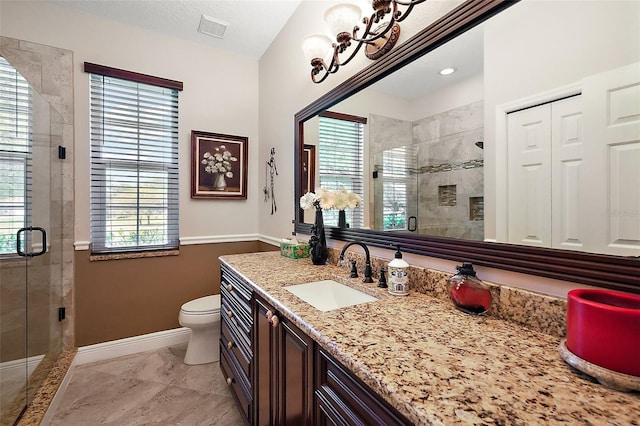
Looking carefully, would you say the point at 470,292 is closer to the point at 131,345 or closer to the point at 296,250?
the point at 296,250

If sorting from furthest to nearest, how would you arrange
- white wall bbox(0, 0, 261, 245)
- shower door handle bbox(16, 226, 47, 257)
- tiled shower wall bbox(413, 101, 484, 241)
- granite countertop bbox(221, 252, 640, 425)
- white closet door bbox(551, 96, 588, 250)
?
white wall bbox(0, 0, 261, 245), shower door handle bbox(16, 226, 47, 257), tiled shower wall bbox(413, 101, 484, 241), white closet door bbox(551, 96, 588, 250), granite countertop bbox(221, 252, 640, 425)

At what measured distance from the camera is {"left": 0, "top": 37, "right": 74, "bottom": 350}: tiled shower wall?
2078mm

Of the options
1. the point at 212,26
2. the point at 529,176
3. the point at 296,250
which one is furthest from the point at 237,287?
the point at 212,26

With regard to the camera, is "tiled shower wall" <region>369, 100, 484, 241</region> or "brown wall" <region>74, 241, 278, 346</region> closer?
"tiled shower wall" <region>369, 100, 484, 241</region>

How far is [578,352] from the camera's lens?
0.61 m

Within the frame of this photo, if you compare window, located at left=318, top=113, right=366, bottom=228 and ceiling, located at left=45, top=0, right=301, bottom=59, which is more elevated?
ceiling, located at left=45, top=0, right=301, bottom=59

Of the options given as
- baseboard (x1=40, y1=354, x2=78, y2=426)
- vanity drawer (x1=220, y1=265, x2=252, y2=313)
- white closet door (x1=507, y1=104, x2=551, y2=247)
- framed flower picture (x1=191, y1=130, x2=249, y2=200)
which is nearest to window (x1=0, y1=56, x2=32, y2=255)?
baseboard (x1=40, y1=354, x2=78, y2=426)

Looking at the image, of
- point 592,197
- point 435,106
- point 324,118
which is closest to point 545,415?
point 592,197

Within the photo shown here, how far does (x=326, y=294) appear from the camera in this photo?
1.43m

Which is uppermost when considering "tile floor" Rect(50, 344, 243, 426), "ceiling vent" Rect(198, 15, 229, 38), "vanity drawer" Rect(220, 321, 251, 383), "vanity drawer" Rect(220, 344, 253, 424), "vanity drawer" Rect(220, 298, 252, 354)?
"ceiling vent" Rect(198, 15, 229, 38)

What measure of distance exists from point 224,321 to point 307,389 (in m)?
1.21

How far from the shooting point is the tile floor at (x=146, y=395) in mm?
1690

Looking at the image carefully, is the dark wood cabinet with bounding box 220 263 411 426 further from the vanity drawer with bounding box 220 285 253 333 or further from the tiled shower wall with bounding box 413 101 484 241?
the tiled shower wall with bounding box 413 101 484 241

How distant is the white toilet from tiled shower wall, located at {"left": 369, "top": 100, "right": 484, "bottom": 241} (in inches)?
68.4
